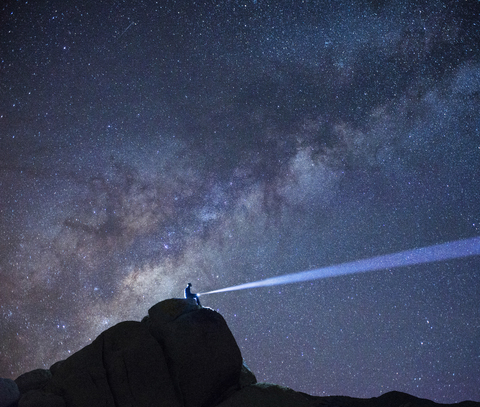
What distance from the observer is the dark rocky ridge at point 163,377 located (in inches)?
451

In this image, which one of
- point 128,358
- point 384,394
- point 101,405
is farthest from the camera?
point 384,394

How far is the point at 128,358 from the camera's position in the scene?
1199 centimetres

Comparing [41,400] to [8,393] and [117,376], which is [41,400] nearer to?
[8,393]

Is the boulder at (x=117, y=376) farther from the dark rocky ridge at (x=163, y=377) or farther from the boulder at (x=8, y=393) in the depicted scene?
the boulder at (x=8, y=393)

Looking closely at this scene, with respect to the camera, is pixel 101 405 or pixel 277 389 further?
pixel 277 389

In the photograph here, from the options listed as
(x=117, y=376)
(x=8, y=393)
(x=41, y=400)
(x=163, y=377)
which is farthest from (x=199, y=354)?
(x=8, y=393)

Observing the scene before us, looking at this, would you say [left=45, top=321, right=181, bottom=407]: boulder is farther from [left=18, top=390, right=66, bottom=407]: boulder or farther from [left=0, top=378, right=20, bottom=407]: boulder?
[left=0, top=378, right=20, bottom=407]: boulder

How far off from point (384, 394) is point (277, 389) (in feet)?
12.9

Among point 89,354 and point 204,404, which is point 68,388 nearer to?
point 89,354

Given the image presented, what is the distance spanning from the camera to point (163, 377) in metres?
11.9

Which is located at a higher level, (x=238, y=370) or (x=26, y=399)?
(x=26, y=399)

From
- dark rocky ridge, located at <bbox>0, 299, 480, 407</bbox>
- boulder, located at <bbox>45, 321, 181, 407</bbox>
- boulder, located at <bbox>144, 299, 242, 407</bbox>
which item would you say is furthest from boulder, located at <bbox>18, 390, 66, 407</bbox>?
boulder, located at <bbox>144, 299, 242, 407</bbox>

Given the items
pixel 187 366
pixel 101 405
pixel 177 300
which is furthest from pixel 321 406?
pixel 101 405

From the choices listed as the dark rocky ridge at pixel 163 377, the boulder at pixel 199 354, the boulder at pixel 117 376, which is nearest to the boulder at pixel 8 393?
the dark rocky ridge at pixel 163 377
